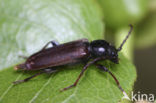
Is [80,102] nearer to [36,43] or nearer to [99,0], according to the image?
[36,43]

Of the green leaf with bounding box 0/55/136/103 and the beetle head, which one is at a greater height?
the beetle head

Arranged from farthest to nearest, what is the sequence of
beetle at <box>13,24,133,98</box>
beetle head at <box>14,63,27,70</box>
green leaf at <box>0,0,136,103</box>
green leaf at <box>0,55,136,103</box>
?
beetle at <box>13,24,133,98</box>, beetle head at <box>14,63,27,70</box>, green leaf at <box>0,0,136,103</box>, green leaf at <box>0,55,136,103</box>

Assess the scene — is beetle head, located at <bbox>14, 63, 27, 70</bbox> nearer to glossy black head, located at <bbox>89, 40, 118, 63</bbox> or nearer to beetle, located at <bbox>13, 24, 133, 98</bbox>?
beetle, located at <bbox>13, 24, 133, 98</bbox>

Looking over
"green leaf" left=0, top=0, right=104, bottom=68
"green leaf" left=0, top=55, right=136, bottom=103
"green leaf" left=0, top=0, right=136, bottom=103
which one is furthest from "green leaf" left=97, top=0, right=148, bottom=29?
"green leaf" left=0, top=55, right=136, bottom=103

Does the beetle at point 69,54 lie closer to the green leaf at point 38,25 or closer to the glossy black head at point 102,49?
the glossy black head at point 102,49

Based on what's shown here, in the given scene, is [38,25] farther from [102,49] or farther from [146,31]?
[146,31]

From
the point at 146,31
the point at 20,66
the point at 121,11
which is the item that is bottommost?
the point at 146,31

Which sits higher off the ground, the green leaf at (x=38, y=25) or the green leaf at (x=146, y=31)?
the green leaf at (x=38, y=25)

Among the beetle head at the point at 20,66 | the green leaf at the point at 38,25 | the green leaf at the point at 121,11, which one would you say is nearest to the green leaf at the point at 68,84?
the beetle head at the point at 20,66

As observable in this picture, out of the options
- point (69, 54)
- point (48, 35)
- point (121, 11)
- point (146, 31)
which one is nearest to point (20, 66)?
point (48, 35)

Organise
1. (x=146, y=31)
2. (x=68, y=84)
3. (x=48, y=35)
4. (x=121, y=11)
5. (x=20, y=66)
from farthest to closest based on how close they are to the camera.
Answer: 1. (x=146, y=31)
2. (x=121, y=11)
3. (x=48, y=35)
4. (x=20, y=66)
5. (x=68, y=84)
